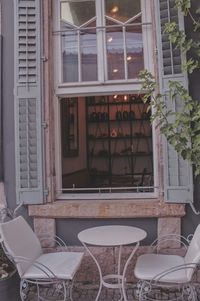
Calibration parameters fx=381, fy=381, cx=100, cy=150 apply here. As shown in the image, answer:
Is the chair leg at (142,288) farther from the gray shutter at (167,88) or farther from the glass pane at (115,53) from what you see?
the glass pane at (115,53)

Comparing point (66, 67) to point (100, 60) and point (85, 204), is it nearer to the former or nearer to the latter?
point (100, 60)

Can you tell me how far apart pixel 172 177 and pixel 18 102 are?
1.58m

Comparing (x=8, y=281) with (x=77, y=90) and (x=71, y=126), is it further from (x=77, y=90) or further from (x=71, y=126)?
(x=71, y=126)

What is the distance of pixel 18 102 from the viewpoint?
3.56 meters

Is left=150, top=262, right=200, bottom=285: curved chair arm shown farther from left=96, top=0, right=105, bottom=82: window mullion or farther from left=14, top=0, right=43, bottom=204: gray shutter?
left=96, top=0, right=105, bottom=82: window mullion

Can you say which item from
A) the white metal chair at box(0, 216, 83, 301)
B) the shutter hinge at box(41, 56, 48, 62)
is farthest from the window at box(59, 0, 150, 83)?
the white metal chair at box(0, 216, 83, 301)

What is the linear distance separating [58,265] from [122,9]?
8.08ft

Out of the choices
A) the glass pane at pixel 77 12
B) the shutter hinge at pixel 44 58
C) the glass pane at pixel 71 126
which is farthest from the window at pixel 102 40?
the glass pane at pixel 71 126

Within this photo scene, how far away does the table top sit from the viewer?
287cm

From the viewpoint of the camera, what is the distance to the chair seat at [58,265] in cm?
284

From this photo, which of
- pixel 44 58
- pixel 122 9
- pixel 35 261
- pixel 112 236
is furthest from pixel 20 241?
pixel 122 9

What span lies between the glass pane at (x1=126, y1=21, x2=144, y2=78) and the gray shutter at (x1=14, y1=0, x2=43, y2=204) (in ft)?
2.81

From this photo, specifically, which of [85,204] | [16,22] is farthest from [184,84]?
[16,22]

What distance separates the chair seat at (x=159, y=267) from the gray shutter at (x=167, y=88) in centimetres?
53
